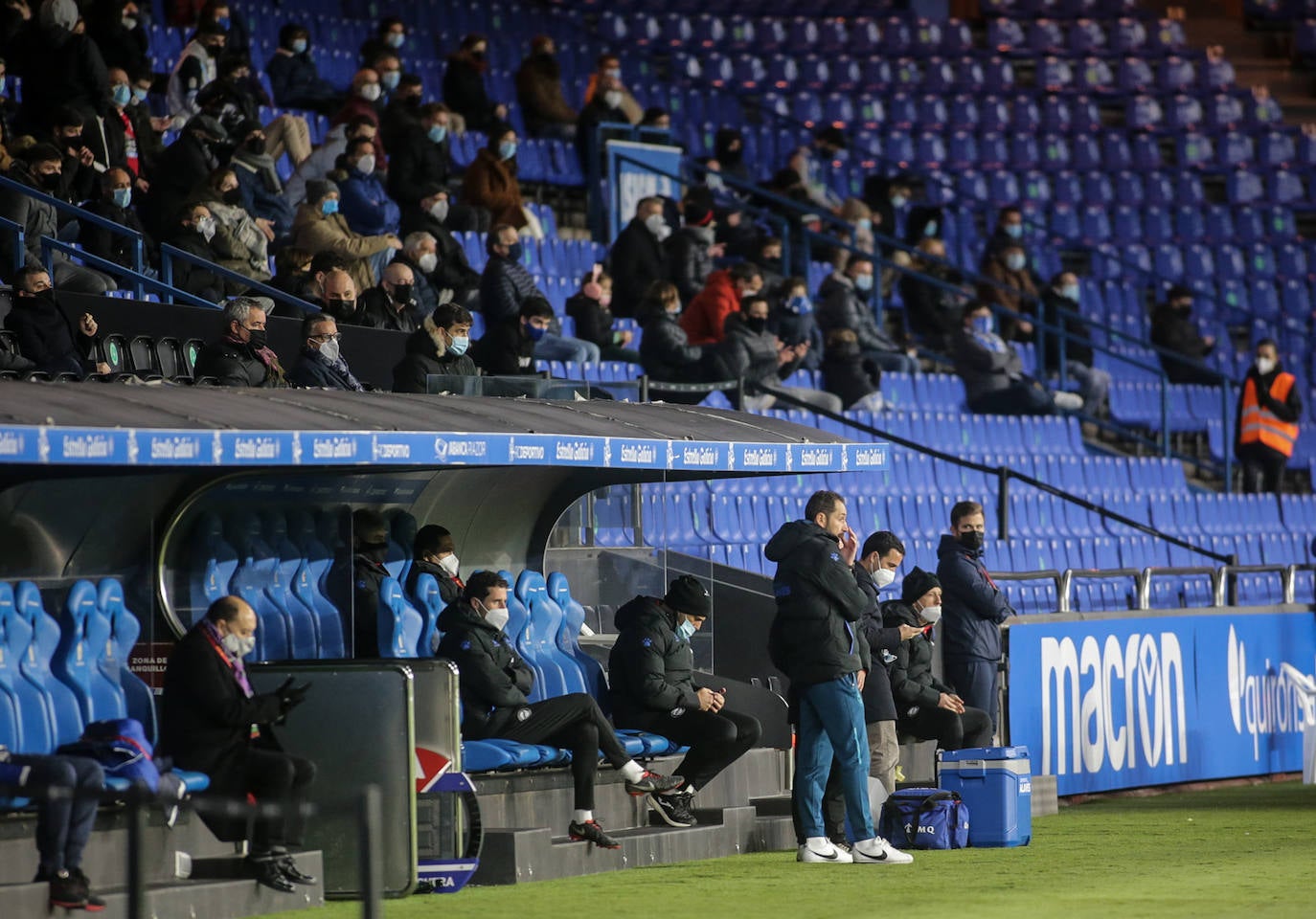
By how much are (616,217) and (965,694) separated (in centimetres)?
856

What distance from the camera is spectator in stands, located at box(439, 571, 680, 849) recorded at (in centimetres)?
1119

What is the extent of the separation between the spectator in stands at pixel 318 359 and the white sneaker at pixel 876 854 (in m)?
3.37

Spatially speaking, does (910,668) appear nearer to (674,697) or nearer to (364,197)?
(674,697)

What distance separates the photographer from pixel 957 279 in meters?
24.4

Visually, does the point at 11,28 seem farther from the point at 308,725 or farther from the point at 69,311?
the point at 308,725

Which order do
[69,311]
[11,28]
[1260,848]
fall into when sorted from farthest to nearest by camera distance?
[11,28], [69,311], [1260,848]

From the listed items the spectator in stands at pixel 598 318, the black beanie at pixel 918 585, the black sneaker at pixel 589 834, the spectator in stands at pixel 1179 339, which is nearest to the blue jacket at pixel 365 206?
the spectator in stands at pixel 598 318

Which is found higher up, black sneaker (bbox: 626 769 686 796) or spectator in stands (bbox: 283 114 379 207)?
spectator in stands (bbox: 283 114 379 207)

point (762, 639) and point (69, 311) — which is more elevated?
point (69, 311)

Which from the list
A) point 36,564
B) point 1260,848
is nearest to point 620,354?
point 1260,848

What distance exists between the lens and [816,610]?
11.3 meters

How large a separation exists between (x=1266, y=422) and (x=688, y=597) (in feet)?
36.0

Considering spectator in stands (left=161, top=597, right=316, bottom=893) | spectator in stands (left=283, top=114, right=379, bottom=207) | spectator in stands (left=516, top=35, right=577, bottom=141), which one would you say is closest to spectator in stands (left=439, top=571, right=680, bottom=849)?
spectator in stands (left=161, top=597, right=316, bottom=893)

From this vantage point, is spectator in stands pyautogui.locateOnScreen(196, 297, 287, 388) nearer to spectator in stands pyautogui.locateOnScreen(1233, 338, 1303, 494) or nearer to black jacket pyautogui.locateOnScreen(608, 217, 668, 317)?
black jacket pyautogui.locateOnScreen(608, 217, 668, 317)
